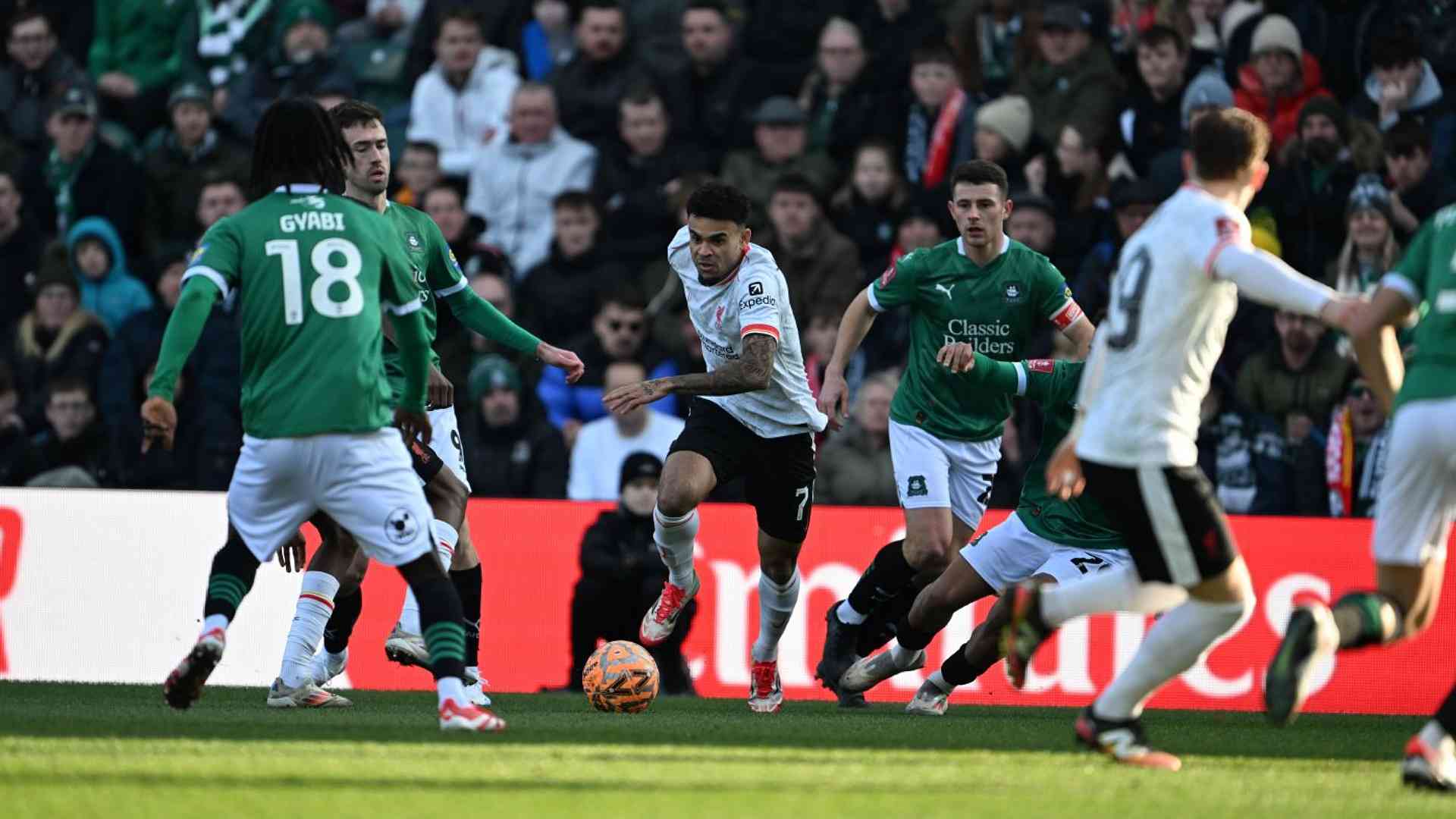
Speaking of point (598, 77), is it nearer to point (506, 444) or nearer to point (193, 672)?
point (506, 444)

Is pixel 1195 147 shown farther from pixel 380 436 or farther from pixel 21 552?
pixel 21 552

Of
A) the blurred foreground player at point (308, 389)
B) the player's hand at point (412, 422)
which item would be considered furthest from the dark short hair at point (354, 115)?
the player's hand at point (412, 422)

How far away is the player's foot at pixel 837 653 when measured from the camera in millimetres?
11383

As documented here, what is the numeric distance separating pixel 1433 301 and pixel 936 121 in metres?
9.20

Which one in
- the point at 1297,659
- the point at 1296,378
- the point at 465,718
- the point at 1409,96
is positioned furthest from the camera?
the point at 1409,96

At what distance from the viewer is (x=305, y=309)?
7.74 metres

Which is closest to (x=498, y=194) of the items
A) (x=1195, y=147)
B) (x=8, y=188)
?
(x=8, y=188)

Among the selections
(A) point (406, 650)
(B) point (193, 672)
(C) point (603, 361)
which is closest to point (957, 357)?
(A) point (406, 650)

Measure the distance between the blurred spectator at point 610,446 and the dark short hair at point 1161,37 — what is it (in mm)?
4396

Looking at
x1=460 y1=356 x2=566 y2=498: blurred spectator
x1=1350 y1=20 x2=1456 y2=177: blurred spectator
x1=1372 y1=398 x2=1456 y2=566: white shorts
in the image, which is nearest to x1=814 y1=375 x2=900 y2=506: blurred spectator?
x1=460 y1=356 x2=566 y2=498: blurred spectator

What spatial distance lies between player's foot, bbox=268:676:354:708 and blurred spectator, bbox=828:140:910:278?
22.5 feet

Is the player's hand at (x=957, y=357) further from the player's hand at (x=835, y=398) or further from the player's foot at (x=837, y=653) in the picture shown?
the player's foot at (x=837, y=653)

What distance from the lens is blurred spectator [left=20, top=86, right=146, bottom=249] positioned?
58.0ft

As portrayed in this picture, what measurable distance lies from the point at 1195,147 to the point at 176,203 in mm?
12115
